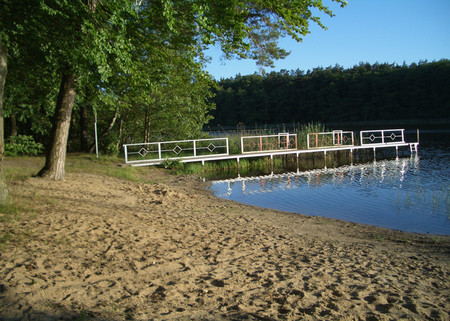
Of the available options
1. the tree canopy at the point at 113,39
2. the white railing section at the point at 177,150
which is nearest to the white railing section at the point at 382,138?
the white railing section at the point at 177,150

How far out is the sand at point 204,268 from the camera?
3.73 meters

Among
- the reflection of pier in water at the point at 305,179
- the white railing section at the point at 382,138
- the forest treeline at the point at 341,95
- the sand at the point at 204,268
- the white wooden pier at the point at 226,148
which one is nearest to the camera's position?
the sand at the point at 204,268

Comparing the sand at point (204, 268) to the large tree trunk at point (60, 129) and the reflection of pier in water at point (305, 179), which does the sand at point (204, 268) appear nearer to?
the large tree trunk at point (60, 129)

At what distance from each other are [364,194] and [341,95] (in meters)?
63.4

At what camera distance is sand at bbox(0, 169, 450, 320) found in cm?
373

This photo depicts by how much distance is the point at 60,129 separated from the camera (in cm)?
977

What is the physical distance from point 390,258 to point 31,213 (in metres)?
5.84

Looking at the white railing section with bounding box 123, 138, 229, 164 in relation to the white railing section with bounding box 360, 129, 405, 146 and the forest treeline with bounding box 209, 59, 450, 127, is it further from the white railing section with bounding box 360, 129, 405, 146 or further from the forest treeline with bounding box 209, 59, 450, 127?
the forest treeline with bounding box 209, 59, 450, 127

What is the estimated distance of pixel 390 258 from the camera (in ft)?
18.7

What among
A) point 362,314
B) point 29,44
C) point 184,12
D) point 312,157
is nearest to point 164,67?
point 184,12

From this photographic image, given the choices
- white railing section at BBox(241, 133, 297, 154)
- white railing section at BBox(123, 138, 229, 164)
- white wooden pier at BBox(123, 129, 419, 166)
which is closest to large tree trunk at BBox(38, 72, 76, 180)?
white wooden pier at BBox(123, 129, 419, 166)

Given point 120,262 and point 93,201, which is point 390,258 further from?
point 93,201

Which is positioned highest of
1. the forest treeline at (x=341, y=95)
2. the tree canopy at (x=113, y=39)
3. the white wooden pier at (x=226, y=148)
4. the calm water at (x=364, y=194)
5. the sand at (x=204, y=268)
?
the forest treeline at (x=341, y=95)

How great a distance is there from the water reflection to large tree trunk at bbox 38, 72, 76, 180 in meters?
5.56
